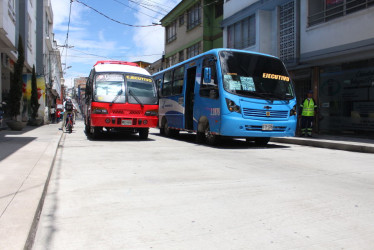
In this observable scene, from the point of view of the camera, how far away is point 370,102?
1229 cm

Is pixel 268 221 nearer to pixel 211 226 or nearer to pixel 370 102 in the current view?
pixel 211 226

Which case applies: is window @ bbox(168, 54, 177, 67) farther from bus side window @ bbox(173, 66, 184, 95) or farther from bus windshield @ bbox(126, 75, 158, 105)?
bus windshield @ bbox(126, 75, 158, 105)

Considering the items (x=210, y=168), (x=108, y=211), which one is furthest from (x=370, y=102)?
(x=108, y=211)

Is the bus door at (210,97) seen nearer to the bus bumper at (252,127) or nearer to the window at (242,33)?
the bus bumper at (252,127)

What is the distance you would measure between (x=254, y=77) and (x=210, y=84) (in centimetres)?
129

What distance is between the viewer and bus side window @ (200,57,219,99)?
9805 mm

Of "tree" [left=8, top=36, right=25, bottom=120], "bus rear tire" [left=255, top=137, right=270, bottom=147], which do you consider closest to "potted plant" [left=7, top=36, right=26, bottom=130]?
"tree" [left=8, top=36, right=25, bottom=120]

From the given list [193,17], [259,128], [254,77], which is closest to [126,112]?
[254,77]

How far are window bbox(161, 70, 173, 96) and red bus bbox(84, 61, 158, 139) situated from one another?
2.12 meters

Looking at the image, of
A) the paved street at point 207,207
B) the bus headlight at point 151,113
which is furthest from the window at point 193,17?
the paved street at point 207,207

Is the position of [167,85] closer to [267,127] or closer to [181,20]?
[267,127]

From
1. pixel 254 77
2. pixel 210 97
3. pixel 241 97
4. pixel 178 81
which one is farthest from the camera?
pixel 178 81

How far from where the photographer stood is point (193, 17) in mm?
27688

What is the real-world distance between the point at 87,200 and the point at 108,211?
1.82ft
